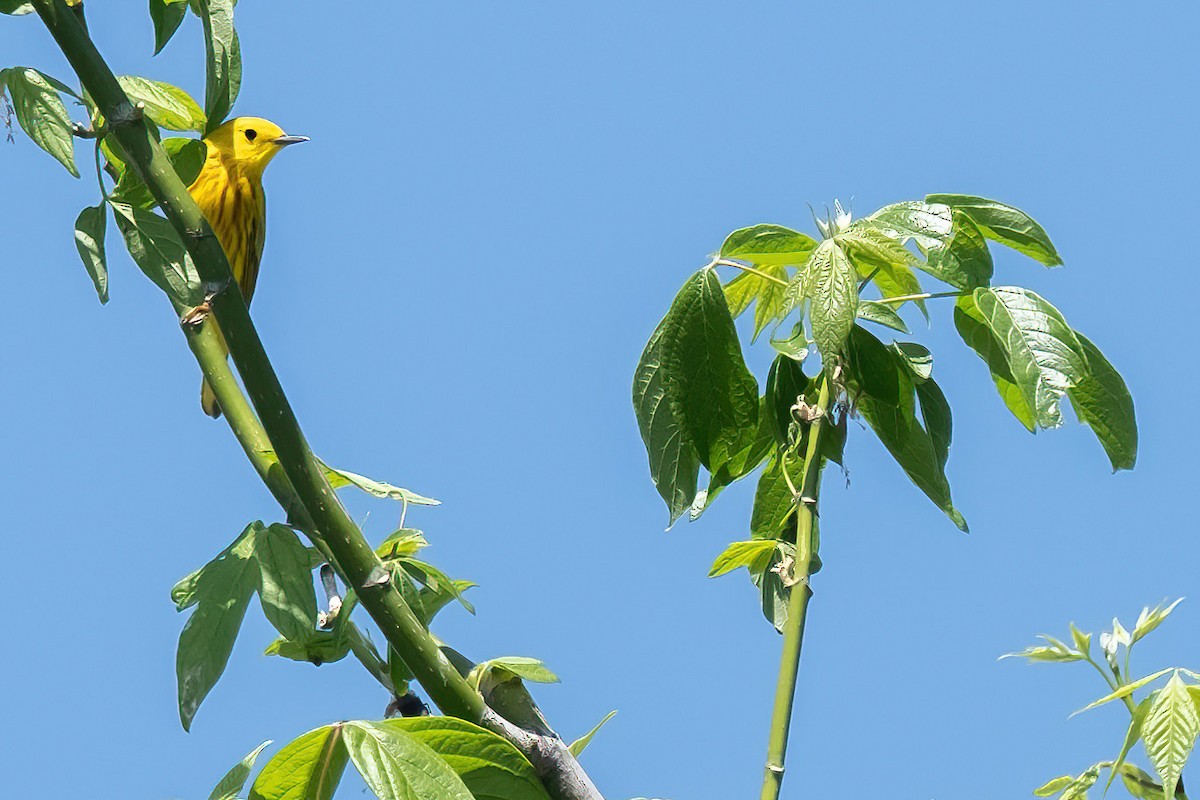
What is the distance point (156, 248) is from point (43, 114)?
0.17 meters

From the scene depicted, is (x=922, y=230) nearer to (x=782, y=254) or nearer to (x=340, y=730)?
(x=782, y=254)

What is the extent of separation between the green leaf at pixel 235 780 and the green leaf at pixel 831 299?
0.72m

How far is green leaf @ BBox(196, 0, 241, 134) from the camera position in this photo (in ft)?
5.33

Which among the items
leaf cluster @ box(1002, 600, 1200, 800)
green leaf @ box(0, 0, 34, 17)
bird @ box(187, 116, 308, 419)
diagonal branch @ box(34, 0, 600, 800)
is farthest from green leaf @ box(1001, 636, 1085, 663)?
bird @ box(187, 116, 308, 419)

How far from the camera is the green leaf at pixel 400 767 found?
124 centimetres

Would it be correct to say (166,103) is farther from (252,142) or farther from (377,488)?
(252,142)

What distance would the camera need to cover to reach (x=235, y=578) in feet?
5.09

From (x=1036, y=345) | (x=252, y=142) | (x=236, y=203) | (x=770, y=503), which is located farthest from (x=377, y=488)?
(x=252, y=142)

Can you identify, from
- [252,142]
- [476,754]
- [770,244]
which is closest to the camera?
[476,754]

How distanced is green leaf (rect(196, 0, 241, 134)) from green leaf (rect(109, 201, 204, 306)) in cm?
22

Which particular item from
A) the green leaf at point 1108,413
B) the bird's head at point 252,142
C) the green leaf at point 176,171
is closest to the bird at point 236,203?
the bird's head at point 252,142

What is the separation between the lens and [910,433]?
5.80 feet

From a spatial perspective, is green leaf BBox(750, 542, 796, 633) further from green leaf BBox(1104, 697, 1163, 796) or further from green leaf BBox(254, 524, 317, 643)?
green leaf BBox(254, 524, 317, 643)

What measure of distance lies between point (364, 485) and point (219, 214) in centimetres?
380
